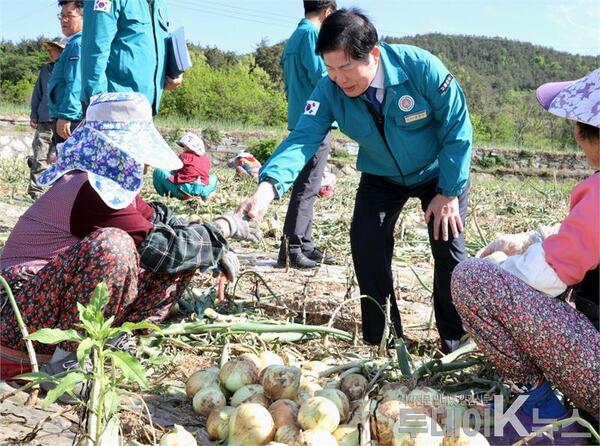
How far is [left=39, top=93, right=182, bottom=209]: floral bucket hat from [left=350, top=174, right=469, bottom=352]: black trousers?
904 millimetres

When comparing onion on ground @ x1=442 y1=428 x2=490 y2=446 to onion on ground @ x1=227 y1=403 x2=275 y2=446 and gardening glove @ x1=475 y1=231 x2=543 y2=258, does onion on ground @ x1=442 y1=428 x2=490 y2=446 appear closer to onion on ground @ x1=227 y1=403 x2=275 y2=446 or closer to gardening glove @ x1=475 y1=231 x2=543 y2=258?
onion on ground @ x1=227 y1=403 x2=275 y2=446

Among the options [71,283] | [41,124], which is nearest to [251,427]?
[71,283]

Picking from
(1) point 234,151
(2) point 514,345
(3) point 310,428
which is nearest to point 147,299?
(3) point 310,428

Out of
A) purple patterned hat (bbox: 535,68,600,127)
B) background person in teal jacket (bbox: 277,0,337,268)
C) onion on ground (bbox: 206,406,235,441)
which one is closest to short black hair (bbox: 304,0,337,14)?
background person in teal jacket (bbox: 277,0,337,268)

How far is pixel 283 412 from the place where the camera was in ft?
6.70

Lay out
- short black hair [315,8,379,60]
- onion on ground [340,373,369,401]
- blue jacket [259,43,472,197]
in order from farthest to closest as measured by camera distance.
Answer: blue jacket [259,43,472,197], short black hair [315,8,379,60], onion on ground [340,373,369,401]

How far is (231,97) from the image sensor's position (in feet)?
80.6

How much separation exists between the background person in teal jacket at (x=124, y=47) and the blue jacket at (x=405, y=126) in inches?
54.7

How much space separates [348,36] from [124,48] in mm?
1729

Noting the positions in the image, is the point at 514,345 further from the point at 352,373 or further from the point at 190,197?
the point at 190,197

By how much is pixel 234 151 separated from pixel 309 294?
14911mm

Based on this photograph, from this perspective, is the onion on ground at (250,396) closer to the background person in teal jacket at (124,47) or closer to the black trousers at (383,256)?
the black trousers at (383,256)

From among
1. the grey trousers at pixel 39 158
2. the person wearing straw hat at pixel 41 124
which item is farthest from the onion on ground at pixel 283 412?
the grey trousers at pixel 39 158

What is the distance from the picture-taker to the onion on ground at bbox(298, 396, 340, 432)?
6.44ft
